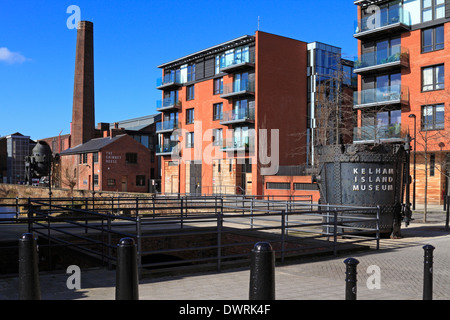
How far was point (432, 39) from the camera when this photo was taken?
32.6 m

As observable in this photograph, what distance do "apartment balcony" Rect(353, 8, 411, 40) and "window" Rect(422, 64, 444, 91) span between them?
3.67 meters

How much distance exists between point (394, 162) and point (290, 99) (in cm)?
2947

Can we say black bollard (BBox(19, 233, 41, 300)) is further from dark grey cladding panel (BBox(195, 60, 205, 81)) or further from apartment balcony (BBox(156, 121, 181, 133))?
apartment balcony (BBox(156, 121, 181, 133))

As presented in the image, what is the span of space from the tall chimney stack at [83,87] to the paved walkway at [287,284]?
62919 millimetres

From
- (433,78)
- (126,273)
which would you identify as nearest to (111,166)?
(433,78)

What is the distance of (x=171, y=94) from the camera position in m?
53.6

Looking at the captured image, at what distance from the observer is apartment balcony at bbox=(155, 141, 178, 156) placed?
5100cm

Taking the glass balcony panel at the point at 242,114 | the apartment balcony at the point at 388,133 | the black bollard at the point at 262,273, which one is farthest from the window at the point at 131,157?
the black bollard at the point at 262,273

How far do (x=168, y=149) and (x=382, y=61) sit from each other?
26289 mm

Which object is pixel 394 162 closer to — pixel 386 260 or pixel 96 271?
pixel 386 260

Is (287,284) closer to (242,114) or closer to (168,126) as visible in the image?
(242,114)

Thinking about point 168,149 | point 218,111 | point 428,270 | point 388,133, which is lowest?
point 428,270

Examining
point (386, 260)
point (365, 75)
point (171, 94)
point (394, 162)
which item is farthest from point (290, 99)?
point (386, 260)

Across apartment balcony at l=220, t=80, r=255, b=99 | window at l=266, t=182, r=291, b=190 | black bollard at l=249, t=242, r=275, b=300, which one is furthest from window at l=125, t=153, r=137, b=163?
black bollard at l=249, t=242, r=275, b=300
